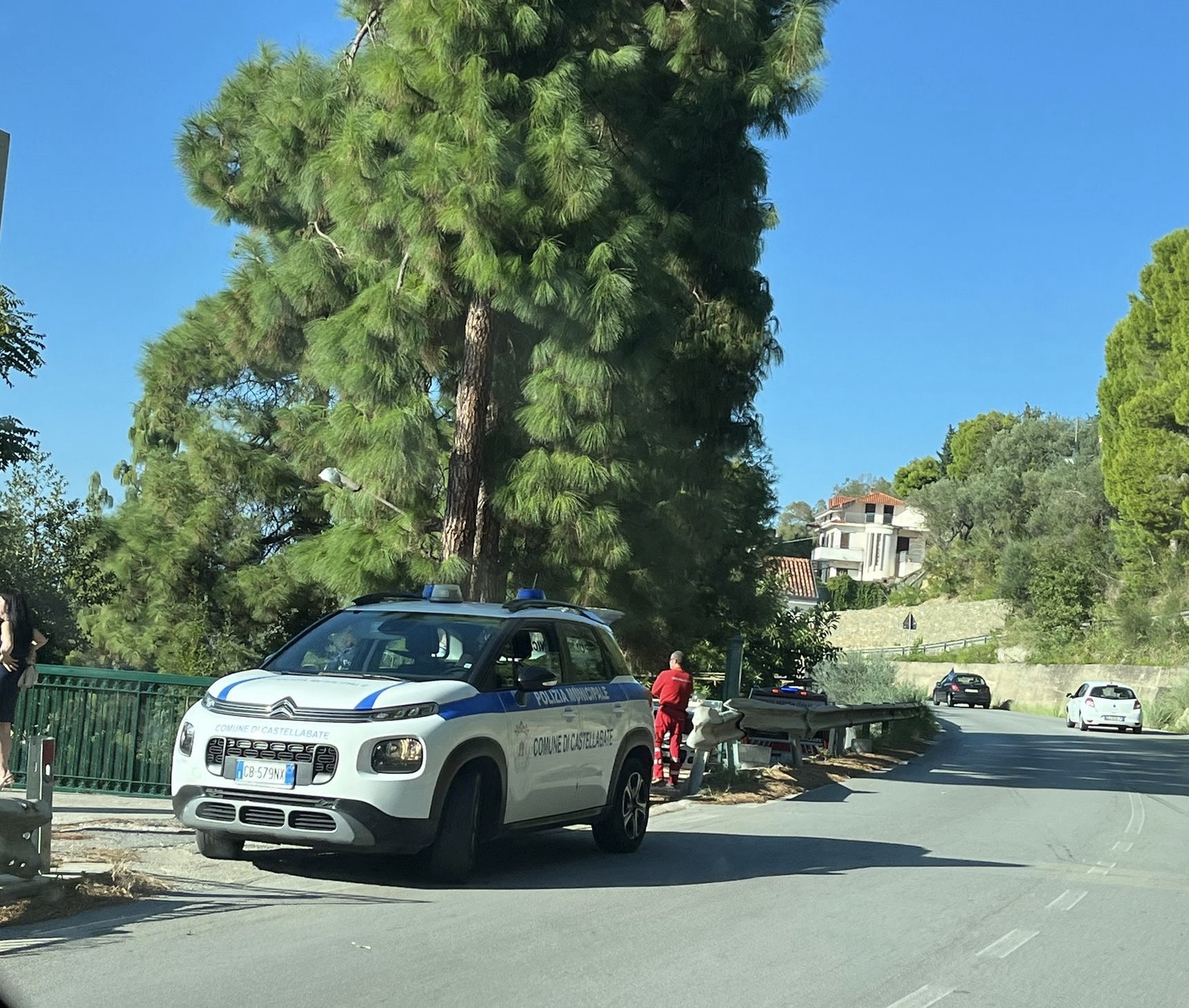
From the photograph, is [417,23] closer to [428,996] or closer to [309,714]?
[309,714]

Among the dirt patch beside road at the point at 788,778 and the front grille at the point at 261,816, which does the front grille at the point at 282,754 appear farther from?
the dirt patch beside road at the point at 788,778

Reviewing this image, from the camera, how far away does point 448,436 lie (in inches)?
722

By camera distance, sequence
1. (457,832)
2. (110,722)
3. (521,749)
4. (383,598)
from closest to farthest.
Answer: (457,832) → (521,749) → (383,598) → (110,722)

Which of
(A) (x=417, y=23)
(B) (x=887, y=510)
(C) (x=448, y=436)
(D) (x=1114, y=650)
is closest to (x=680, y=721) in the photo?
(C) (x=448, y=436)

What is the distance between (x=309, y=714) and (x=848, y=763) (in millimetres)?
15548

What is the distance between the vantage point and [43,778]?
8.70 m

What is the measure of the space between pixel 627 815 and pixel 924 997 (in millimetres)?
4693

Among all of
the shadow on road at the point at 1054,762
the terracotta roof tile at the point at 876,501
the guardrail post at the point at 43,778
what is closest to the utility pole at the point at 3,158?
the guardrail post at the point at 43,778

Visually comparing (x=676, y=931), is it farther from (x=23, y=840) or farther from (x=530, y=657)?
(x=23, y=840)

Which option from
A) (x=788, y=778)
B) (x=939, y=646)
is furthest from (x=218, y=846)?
(x=939, y=646)

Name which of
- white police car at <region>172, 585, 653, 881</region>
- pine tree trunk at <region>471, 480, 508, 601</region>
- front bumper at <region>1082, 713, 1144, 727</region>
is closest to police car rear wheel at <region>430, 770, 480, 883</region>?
white police car at <region>172, 585, 653, 881</region>

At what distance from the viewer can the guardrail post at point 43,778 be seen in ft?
27.3

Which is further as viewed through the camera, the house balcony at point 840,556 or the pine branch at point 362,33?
the house balcony at point 840,556

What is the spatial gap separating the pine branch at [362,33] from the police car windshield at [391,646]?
1070 centimetres
